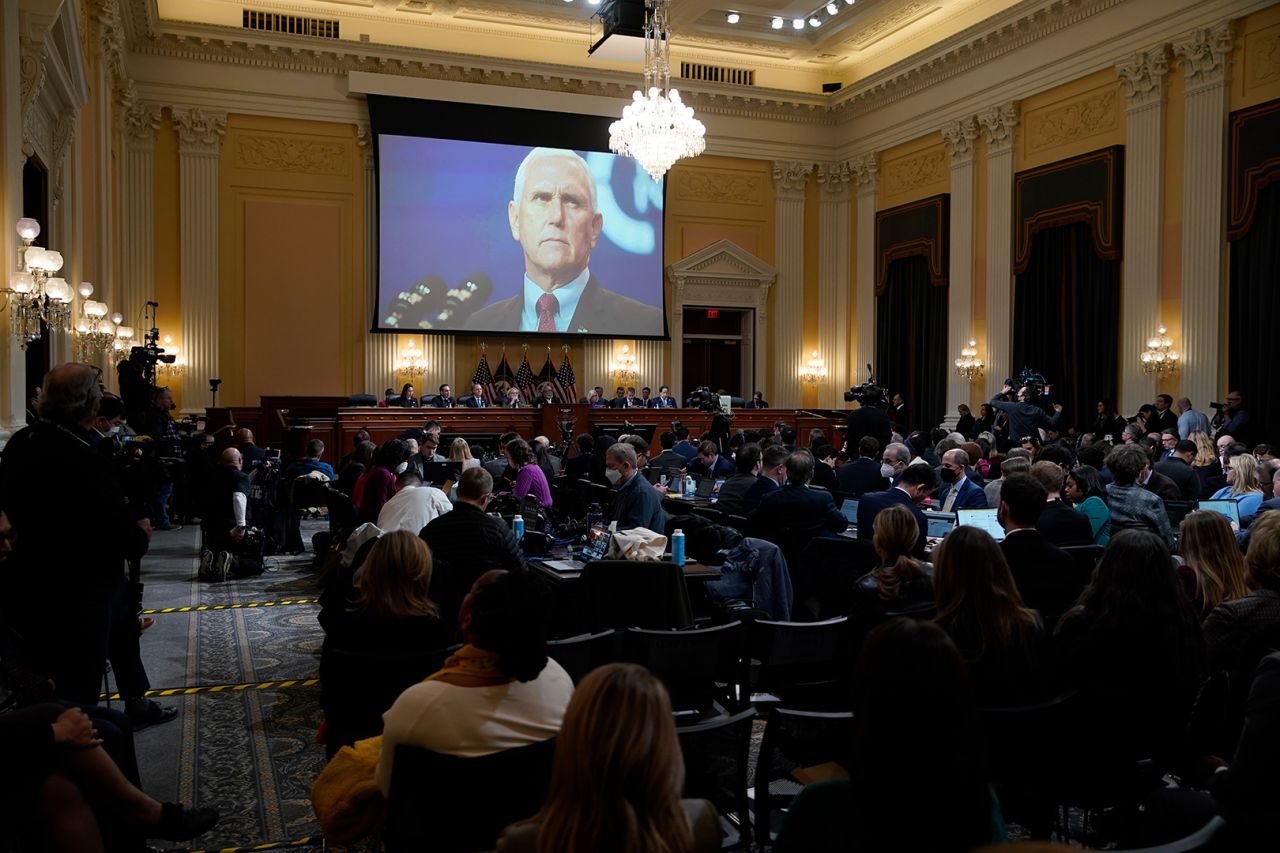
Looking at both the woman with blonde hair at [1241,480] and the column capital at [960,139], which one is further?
the column capital at [960,139]

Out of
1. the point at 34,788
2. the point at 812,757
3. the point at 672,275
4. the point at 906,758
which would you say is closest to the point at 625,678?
the point at 906,758

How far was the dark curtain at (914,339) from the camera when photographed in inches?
695

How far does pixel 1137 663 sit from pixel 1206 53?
41.1 feet

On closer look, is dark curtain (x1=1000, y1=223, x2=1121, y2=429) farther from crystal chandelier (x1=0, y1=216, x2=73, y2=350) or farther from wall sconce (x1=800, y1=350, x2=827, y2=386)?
crystal chandelier (x1=0, y1=216, x2=73, y2=350)

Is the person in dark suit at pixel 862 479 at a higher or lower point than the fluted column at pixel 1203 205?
lower

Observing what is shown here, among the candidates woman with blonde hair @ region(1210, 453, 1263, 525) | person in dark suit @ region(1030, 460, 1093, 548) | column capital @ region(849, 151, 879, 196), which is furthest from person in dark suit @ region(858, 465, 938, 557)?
column capital @ region(849, 151, 879, 196)

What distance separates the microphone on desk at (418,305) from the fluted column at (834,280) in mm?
7837

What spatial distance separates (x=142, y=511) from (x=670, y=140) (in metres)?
7.60

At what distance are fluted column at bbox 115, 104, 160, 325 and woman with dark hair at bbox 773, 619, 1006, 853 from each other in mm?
16892

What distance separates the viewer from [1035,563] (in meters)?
4.00

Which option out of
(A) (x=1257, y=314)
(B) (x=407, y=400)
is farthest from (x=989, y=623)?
(B) (x=407, y=400)

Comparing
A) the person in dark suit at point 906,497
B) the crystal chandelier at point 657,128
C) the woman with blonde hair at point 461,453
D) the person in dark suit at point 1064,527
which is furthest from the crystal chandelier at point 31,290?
the crystal chandelier at point 657,128

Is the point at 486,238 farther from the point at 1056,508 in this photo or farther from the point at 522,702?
the point at 522,702

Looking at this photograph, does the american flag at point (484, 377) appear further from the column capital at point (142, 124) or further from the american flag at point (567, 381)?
the column capital at point (142, 124)
